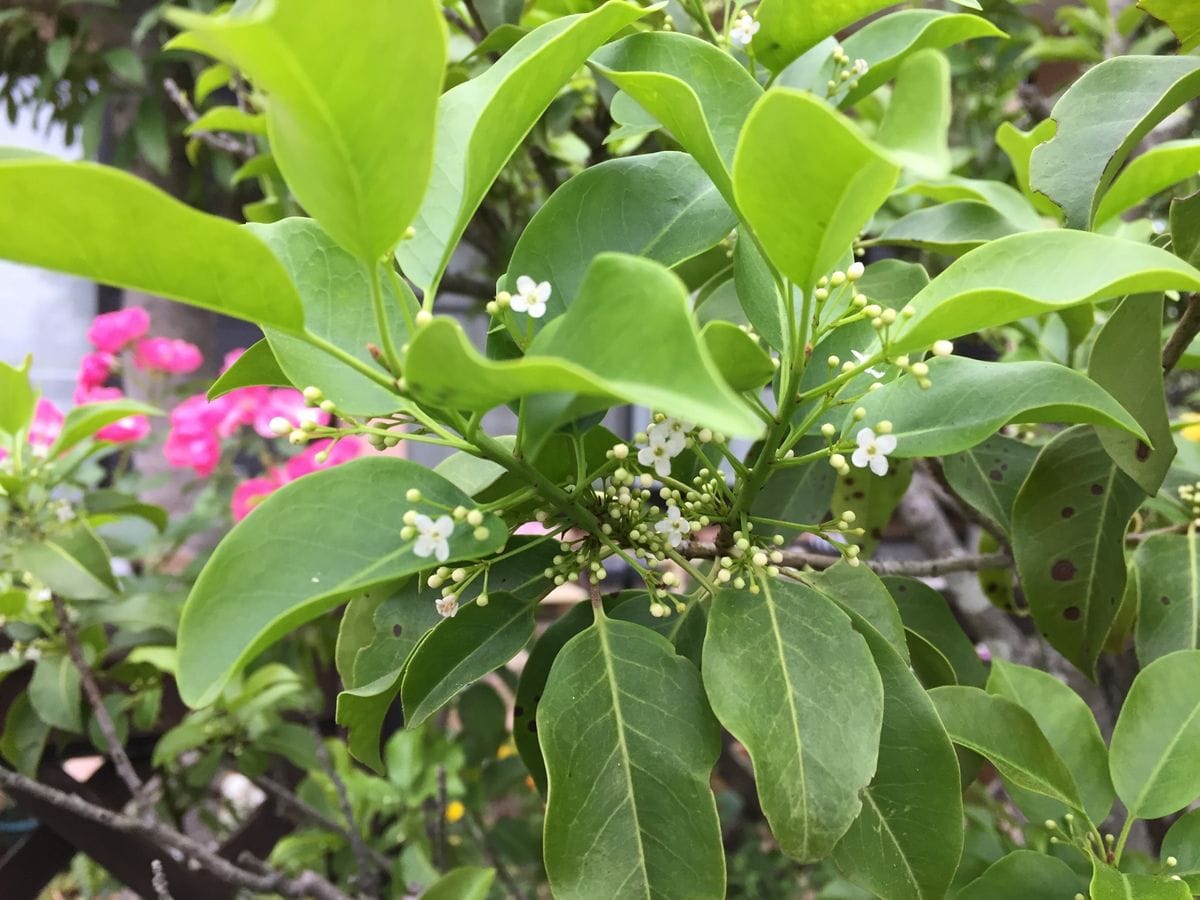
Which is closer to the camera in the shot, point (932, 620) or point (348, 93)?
point (348, 93)

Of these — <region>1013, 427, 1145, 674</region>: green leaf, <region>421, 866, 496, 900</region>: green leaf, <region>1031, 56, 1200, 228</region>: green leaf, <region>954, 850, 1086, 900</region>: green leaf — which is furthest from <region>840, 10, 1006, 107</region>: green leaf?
<region>421, 866, 496, 900</region>: green leaf

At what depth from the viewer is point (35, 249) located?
28 centimetres

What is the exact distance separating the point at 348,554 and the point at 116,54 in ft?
7.17

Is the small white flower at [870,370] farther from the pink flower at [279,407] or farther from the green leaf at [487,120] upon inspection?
the pink flower at [279,407]

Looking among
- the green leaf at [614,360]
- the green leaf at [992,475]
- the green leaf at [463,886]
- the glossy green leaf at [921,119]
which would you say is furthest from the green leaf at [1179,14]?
the green leaf at [463,886]

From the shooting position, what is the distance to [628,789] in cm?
42

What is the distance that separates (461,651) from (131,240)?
0.94ft

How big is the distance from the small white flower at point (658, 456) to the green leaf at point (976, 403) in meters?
0.11

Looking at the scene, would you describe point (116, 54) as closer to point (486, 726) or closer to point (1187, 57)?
point (486, 726)

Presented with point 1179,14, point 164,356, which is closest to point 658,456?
point 1179,14

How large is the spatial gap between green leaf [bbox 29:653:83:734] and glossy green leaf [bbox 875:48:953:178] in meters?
1.05

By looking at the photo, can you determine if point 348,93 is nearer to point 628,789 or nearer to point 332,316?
point 332,316

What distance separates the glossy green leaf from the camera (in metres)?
0.27

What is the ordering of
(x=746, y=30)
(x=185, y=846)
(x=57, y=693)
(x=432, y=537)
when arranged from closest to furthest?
(x=432, y=537), (x=746, y=30), (x=185, y=846), (x=57, y=693)
